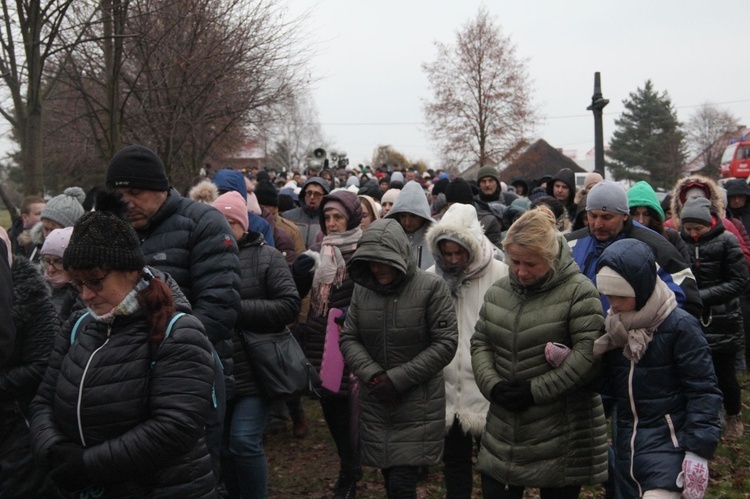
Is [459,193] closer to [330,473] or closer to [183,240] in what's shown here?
[330,473]

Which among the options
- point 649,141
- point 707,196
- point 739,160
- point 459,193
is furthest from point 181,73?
point 649,141

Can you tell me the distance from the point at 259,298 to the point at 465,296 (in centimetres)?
139

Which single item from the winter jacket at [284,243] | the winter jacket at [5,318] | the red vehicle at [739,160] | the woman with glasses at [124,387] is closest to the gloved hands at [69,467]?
the woman with glasses at [124,387]

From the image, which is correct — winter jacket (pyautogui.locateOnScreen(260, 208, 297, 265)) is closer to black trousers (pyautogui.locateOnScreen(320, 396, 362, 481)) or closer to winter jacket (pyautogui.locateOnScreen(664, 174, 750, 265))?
black trousers (pyautogui.locateOnScreen(320, 396, 362, 481))

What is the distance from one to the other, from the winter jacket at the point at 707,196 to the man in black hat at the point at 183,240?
484cm

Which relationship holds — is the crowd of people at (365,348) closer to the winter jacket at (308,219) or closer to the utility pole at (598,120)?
the winter jacket at (308,219)

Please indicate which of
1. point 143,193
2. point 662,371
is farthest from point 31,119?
point 662,371

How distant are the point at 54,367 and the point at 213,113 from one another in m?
10.9

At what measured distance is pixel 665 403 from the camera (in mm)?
3732

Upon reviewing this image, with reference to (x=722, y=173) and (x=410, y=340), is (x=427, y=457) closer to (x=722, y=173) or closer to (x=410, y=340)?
(x=410, y=340)

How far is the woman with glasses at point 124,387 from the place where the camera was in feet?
9.40

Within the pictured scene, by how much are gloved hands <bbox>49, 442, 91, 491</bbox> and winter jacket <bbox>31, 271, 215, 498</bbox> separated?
0.03 metres

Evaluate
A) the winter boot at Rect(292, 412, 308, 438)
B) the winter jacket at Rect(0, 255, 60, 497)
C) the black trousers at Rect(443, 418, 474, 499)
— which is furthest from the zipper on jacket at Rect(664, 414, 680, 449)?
the winter boot at Rect(292, 412, 308, 438)

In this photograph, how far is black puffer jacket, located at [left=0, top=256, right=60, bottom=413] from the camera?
3.94 metres
